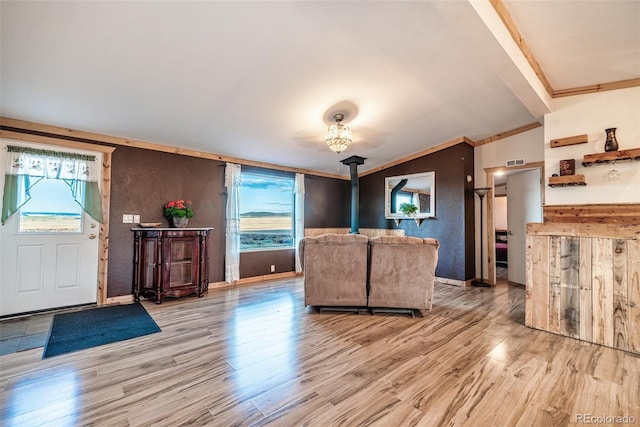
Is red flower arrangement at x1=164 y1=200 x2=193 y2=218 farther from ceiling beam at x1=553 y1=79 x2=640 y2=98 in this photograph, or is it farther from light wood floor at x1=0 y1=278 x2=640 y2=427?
ceiling beam at x1=553 y1=79 x2=640 y2=98

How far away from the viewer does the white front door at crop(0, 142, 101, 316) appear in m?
3.04

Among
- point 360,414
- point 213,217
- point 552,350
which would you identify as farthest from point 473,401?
point 213,217

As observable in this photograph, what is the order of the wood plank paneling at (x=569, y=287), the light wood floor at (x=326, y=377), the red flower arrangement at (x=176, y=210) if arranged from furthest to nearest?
the red flower arrangement at (x=176, y=210) → the wood plank paneling at (x=569, y=287) → the light wood floor at (x=326, y=377)

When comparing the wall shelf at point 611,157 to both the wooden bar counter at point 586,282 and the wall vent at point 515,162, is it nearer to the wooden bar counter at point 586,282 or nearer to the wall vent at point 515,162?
the wooden bar counter at point 586,282

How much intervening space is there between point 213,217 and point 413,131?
3.74 m

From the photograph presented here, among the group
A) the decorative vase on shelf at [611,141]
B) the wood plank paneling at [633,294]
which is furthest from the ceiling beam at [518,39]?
the wood plank paneling at [633,294]

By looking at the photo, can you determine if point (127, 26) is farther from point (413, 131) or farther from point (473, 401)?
point (413, 131)

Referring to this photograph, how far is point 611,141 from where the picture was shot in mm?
2994

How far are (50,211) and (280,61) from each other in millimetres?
3385

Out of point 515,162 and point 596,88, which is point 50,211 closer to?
point 596,88

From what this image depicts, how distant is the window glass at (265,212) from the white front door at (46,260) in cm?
221

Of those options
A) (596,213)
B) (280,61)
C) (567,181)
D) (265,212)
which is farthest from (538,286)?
(265,212)

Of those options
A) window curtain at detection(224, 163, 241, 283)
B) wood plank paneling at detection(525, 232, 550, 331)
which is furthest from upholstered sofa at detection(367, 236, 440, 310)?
window curtain at detection(224, 163, 241, 283)

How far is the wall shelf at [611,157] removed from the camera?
2.88 metres
